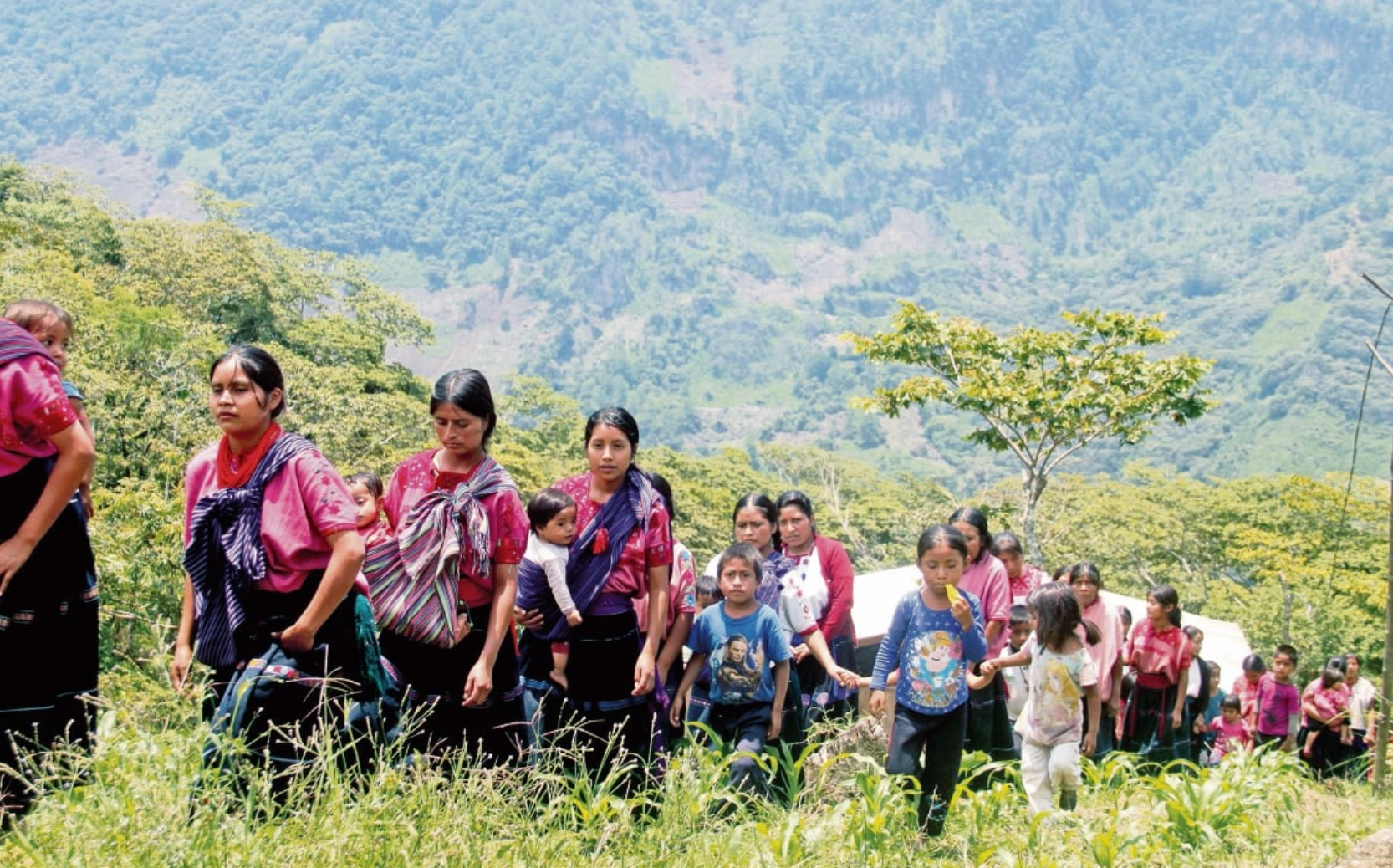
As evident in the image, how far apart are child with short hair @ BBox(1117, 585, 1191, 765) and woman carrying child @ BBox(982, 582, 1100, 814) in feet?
5.47

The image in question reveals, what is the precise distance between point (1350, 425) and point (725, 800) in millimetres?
101622

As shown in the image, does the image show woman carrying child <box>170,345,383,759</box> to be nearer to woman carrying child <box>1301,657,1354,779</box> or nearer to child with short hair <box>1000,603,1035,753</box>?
child with short hair <box>1000,603,1035,753</box>

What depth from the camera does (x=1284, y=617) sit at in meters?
23.7

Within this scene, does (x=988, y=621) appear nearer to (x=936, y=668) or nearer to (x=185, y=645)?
(x=936, y=668)

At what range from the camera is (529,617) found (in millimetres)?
3977

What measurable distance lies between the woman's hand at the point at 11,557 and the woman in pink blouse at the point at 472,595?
38.1 inches

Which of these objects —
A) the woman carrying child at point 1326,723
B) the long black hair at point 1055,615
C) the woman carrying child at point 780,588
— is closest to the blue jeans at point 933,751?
the woman carrying child at point 780,588

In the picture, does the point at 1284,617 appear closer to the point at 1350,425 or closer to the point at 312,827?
the point at 312,827

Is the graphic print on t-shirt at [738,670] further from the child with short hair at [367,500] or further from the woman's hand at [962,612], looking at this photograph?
the child with short hair at [367,500]

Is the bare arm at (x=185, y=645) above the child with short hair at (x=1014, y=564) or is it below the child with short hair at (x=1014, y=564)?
below

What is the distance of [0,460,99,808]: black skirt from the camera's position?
2891mm

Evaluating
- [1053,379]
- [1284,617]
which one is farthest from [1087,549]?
[1053,379]

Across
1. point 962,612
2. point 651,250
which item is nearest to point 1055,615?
point 962,612

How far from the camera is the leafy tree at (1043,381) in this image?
17.4m
